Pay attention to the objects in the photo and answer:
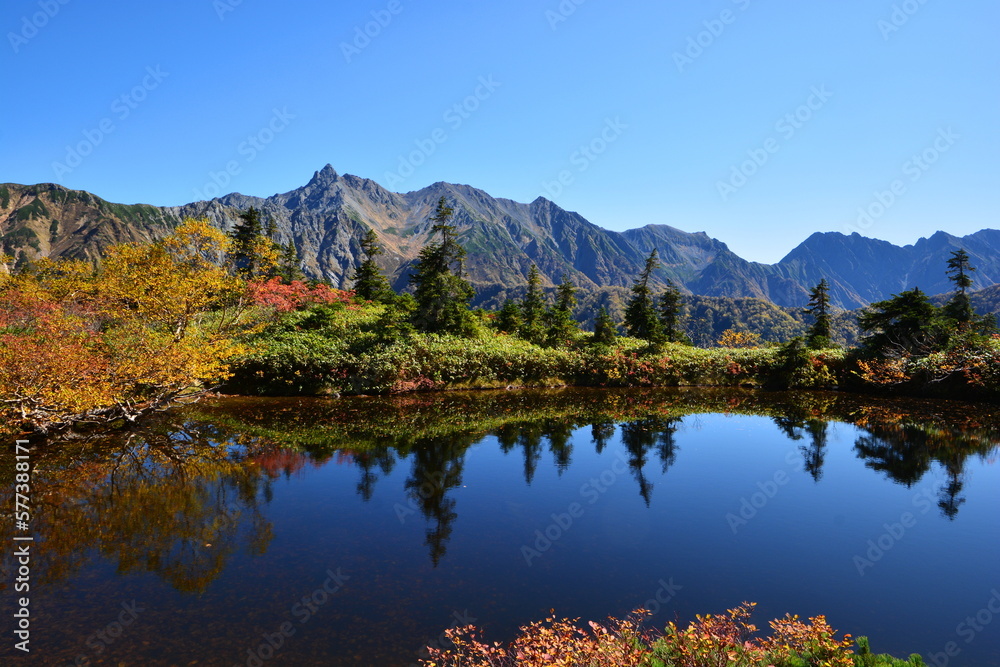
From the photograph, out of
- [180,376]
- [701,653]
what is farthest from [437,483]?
[180,376]

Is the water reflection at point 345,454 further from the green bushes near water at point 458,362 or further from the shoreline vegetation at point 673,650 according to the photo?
the shoreline vegetation at point 673,650

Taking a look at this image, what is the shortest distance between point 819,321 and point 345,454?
41737mm

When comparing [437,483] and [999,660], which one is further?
[437,483]

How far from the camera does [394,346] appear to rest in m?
29.1

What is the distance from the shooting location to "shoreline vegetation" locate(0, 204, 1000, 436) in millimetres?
17219

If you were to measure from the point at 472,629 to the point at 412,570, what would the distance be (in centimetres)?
207

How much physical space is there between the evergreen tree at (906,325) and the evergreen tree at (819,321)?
3965 millimetres

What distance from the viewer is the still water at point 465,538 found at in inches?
294

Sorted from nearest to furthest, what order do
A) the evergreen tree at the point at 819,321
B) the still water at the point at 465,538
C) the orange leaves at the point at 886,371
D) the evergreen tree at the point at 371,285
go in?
the still water at the point at 465,538, the orange leaves at the point at 886,371, the evergreen tree at the point at 819,321, the evergreen tree at the point at 371,285

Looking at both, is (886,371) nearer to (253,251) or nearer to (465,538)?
(465,538)

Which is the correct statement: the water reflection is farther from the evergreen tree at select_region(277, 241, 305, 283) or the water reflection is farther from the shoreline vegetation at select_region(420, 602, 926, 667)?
the evergreen tree at select_region(277, 241, 305, 283)

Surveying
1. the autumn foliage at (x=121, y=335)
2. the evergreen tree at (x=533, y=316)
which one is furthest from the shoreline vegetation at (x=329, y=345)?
the evergreen tree at (x=533, y=316)

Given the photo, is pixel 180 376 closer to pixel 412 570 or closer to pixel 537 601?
pixel 412 570

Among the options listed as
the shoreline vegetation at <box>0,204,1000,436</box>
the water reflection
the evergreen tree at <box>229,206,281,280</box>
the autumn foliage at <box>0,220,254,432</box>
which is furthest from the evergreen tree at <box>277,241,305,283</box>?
the water reflection
